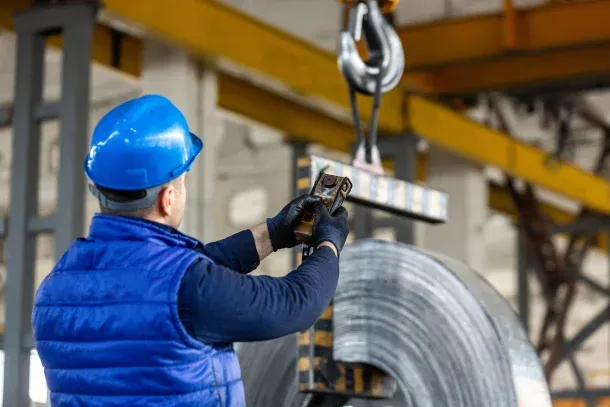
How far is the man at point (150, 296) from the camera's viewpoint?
1.82 m

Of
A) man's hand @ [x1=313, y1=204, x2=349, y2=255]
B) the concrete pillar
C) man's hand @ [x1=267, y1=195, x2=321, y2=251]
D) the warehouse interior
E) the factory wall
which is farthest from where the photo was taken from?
the factory wall

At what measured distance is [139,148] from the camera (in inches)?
75.8

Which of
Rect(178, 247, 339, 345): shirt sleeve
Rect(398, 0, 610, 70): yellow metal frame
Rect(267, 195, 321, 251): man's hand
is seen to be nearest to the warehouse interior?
Rect(398, 0, 610, 70): yellow metal frame

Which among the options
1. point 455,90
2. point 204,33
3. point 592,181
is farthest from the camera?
point 592,181

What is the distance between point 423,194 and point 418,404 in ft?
2.21

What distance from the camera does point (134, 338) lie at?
5.98 ft

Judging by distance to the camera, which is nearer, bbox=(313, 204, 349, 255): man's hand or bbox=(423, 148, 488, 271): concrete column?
bbox=(313, 204, 349, 255): man's hand

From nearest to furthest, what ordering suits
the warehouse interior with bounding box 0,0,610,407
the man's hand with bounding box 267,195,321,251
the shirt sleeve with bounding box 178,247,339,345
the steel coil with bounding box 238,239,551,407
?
1. the shirt sleeve with bounding box 178,247,339,345
2. the man's hand with bounding box 267,195,321,251
3. the steel coil with bounding box 238,239,551,407
4. the warehouse interior with bounding box 0,0,610,407

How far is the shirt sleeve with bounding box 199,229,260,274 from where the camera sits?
7.52ft

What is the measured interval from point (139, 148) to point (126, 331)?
1.12ft

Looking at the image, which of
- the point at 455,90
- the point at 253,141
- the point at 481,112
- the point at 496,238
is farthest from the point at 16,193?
the point at 496,238

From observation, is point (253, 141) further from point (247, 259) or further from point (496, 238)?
point (247, 259)

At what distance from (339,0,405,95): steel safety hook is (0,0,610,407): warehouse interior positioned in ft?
1.40

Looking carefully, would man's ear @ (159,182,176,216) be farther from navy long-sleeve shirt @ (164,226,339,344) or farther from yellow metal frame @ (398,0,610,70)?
yellow metal frame @ (398,0,610,70)
